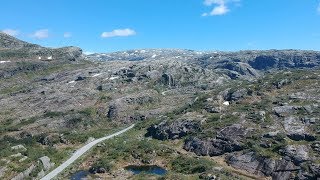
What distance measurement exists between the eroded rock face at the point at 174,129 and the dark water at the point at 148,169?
1912 cm

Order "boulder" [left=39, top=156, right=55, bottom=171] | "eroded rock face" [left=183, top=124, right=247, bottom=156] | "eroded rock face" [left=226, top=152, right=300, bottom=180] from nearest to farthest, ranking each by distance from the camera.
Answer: "eroded rock face" [left=226, top=152, right=300, bottom=180]
"boulder" [left=39, top=156, right=55, bottom=171]
"eroded rock face" [left=183, top=124, right=247, bottom=156]

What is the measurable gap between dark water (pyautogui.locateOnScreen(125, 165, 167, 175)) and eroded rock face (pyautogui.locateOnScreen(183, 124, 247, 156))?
11465 mm

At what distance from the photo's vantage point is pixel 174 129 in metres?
116

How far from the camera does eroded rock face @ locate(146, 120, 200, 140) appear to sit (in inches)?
4456

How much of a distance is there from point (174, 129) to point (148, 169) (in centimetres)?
2325

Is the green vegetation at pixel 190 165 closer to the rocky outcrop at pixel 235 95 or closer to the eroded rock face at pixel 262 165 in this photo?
the eroded rock face at pixel 262 165

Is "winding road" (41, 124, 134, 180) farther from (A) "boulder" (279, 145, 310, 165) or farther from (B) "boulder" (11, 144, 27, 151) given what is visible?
(A) "boulder" (279, 145, 310, 165)

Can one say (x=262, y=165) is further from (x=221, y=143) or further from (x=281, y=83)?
(x=281, y=83)

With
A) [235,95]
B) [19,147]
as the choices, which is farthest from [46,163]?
[235,95]

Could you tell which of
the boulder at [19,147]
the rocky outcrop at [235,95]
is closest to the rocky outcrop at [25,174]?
the boulder at [19,147]

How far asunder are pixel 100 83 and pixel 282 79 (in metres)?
76.7

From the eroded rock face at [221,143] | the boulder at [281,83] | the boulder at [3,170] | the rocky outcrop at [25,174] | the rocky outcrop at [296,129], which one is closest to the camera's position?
the rocky outcrop at [25,174]

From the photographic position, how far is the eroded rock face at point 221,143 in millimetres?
97875

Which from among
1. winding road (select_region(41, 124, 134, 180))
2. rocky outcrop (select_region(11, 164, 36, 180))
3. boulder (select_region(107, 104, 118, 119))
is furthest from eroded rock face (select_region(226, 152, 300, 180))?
Answer: boulder (select_region(107, 104, 118, 119))
